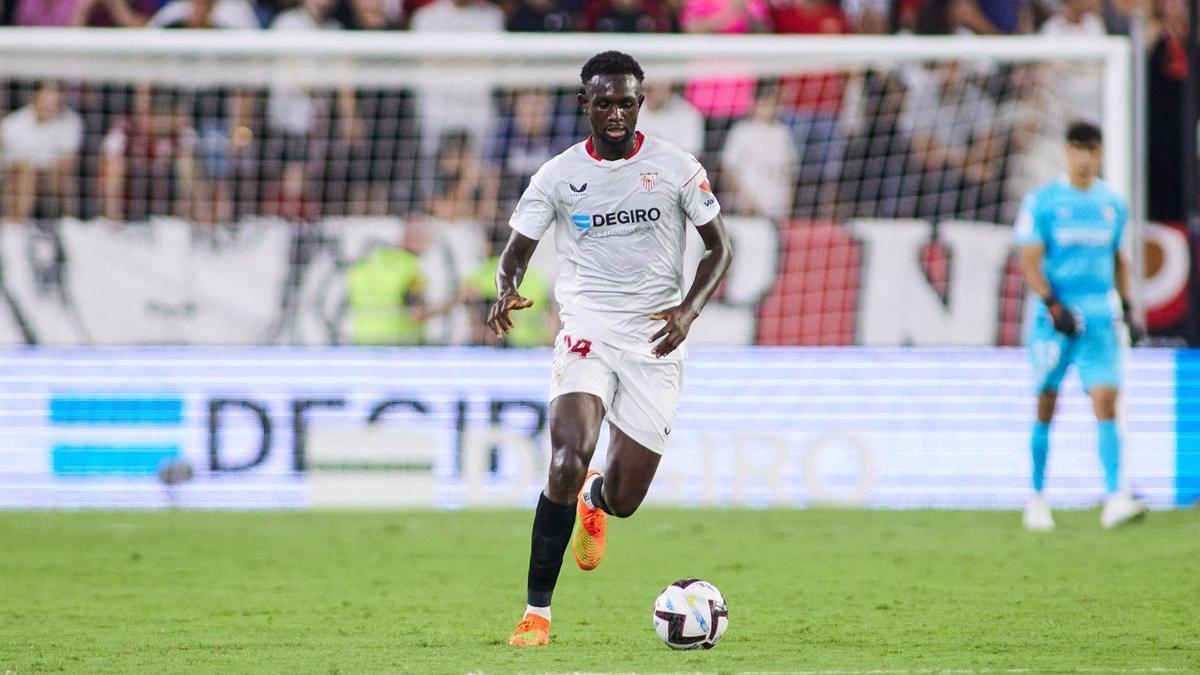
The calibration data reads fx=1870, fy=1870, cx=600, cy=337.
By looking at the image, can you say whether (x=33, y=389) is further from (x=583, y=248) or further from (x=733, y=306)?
(x=583, y=248)

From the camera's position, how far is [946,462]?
1311cm

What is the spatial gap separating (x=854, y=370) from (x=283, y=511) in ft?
13.4

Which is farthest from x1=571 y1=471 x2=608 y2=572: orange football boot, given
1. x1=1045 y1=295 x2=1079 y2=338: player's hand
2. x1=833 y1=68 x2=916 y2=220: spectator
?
x1=833 y1=68 x2=916 y2=220: spectator

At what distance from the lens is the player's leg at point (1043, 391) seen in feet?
37.8

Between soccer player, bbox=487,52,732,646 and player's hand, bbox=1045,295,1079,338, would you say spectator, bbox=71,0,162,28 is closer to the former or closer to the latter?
player's hand, bbox=1045,295,1079,338

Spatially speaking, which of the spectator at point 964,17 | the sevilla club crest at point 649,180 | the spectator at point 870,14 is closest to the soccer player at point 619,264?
the sevilla club crest at point 649,180

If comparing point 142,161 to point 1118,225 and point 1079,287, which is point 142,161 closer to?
point 1079,287

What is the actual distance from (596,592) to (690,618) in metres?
2.11

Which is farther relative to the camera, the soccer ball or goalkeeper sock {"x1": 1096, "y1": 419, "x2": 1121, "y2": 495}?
goalkeeper sock {"x1": 1096, "y1": 419, "x2": 1121, "y2": 495}

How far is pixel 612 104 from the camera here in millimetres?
7023

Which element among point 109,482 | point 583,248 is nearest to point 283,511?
point 109,482

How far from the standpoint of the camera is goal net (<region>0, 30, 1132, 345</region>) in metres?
14.7

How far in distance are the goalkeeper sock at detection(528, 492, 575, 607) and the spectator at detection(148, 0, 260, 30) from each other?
9.74 meters

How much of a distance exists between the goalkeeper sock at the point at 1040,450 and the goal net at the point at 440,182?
3.25 metres
